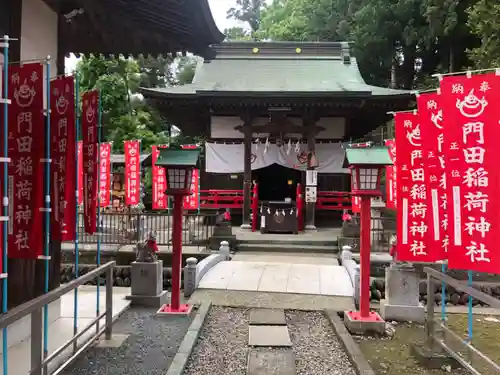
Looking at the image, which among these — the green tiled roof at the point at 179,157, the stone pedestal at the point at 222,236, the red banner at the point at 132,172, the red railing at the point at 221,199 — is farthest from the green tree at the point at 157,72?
the green tiled roof at the point at 179,157

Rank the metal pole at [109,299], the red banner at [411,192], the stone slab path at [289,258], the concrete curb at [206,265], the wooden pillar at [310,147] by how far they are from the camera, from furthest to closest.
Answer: the wooden pillar at [310,147] → the stone slab path at [289,258] → the concrete curb at [206,265] → the red banner at [411,192] → the metal pole at [109,299]

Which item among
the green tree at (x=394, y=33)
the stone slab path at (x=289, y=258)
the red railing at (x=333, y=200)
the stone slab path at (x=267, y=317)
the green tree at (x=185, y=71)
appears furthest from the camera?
the green tree at (x=185, y=71)

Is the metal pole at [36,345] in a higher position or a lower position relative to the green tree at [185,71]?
lower

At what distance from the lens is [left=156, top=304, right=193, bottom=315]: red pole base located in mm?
6730

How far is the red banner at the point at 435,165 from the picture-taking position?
4.92 meters

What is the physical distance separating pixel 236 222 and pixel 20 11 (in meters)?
11.5

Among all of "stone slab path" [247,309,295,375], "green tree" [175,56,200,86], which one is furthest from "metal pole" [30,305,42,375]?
"green tree" [175,56,200,86]

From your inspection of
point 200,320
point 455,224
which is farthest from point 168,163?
point 455,224

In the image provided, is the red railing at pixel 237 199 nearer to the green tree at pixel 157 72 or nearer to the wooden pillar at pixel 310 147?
the wooden pillar at pixel 310 147

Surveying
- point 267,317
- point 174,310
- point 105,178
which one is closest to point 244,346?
point 267,317

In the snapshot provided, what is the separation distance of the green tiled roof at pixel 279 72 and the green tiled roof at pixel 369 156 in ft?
22.0

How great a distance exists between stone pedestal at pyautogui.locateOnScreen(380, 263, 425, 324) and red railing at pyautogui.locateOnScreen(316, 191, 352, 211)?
799 cm

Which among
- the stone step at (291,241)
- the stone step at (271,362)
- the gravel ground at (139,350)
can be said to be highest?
the stone step at (291,241)

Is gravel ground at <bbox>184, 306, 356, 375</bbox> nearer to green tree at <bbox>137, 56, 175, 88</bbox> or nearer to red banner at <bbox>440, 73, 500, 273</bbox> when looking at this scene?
red banner at <bbox>440, 73, 500, 273</bbox>
